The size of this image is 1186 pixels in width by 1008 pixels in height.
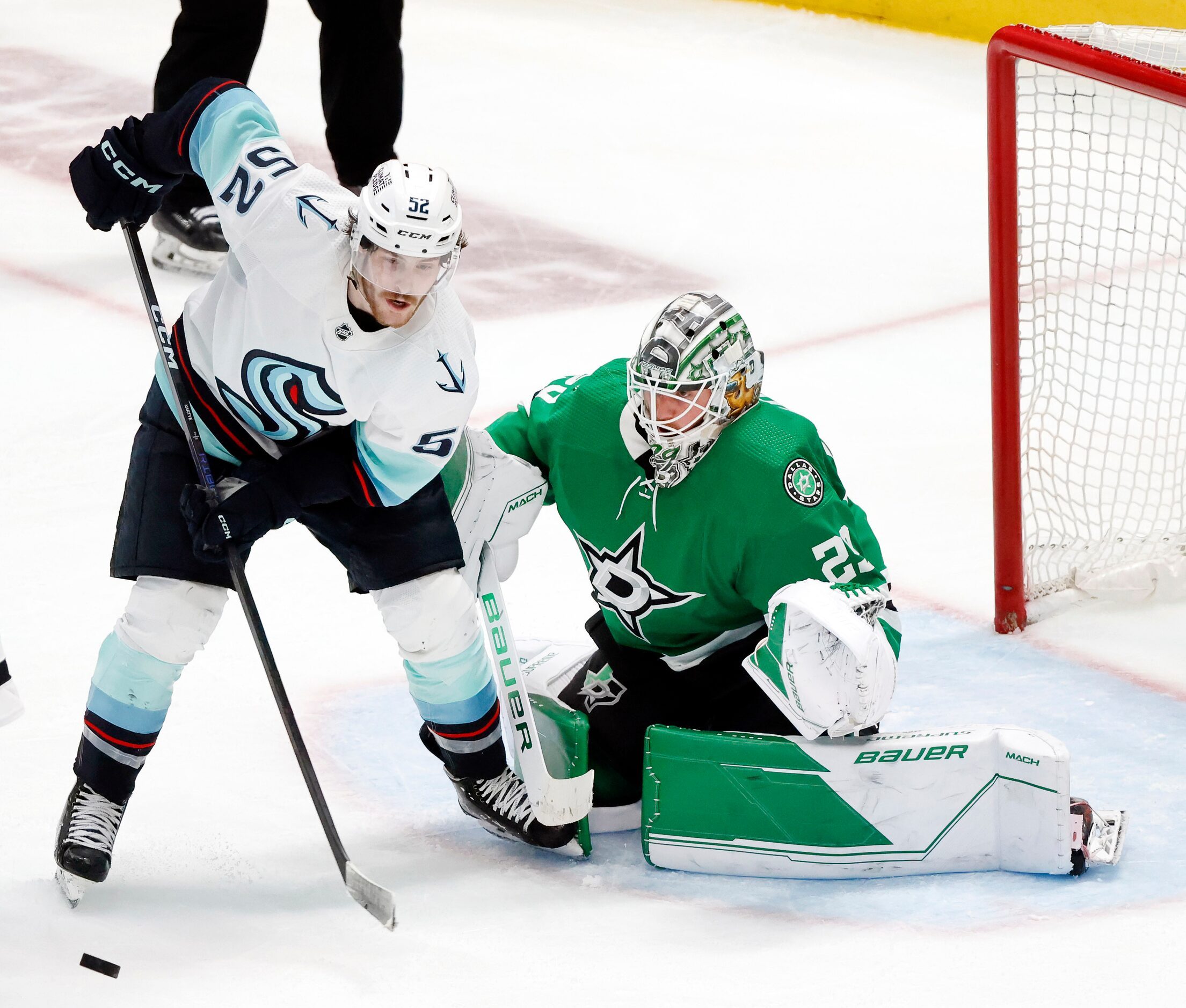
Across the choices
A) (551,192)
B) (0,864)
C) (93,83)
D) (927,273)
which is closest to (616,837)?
(0,864)

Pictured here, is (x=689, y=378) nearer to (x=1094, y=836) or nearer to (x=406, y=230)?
(x=406, y=230)

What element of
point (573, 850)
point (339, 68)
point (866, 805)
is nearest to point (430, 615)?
point (573, 850)

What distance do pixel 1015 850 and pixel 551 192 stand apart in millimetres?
3858

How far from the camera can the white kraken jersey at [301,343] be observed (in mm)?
2305

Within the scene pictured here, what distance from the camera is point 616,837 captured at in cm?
273

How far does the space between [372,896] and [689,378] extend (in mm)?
831

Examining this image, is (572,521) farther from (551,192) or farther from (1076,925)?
(551,192)

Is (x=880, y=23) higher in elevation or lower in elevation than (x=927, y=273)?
higher

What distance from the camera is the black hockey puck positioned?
7.41 feet

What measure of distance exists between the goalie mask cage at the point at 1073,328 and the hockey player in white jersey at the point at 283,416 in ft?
4.26

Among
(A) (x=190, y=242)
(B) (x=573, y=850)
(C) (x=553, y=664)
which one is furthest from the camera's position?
(A) (x=190, y=242)

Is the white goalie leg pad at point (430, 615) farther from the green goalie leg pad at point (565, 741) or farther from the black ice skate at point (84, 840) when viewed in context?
the black ice skate at point (84, 840)

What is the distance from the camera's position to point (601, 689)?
284cm

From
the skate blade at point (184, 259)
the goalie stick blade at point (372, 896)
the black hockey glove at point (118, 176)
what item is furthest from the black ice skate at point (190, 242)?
the goalie stick blade at point (372, 896)
